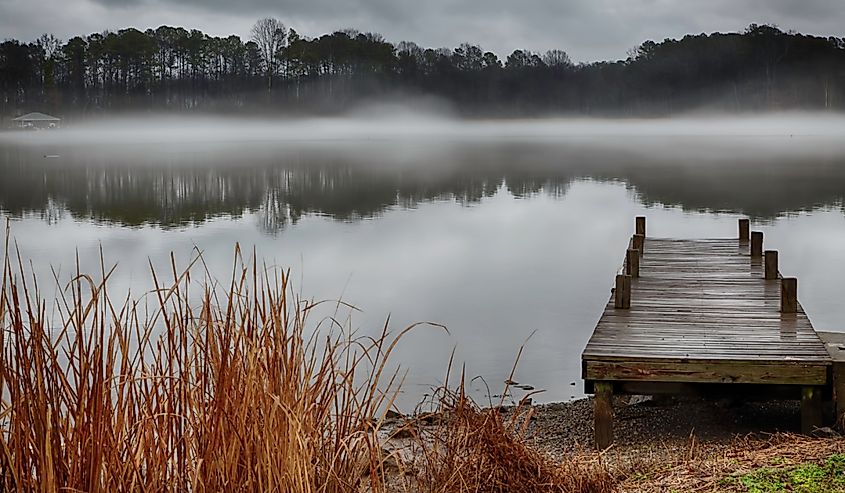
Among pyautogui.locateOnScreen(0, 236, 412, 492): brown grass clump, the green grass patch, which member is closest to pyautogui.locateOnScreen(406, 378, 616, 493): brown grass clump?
the green grass patch

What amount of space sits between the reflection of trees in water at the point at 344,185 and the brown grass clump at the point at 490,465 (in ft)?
61.7

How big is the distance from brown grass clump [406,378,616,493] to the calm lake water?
1.26 m

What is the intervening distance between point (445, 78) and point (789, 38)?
28495 millimetres

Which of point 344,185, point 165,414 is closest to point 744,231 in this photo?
point 165,414

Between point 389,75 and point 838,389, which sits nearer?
point 838,389

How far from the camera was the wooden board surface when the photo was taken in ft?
18.0

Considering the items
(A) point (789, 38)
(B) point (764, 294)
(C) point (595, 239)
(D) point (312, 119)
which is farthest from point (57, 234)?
(D) point (312, 119)

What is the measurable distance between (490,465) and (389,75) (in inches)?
3710

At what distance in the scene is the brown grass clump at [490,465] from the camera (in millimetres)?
3619

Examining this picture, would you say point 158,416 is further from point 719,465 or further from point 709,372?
point 709,372

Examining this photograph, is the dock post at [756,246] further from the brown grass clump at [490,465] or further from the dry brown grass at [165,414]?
the dry brown grass at [165,414]

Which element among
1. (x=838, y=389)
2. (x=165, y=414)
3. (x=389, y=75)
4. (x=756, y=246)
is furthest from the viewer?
(x=389, y=75)

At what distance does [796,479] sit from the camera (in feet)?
12.1

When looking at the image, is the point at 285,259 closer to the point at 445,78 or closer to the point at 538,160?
the point at 538,160
